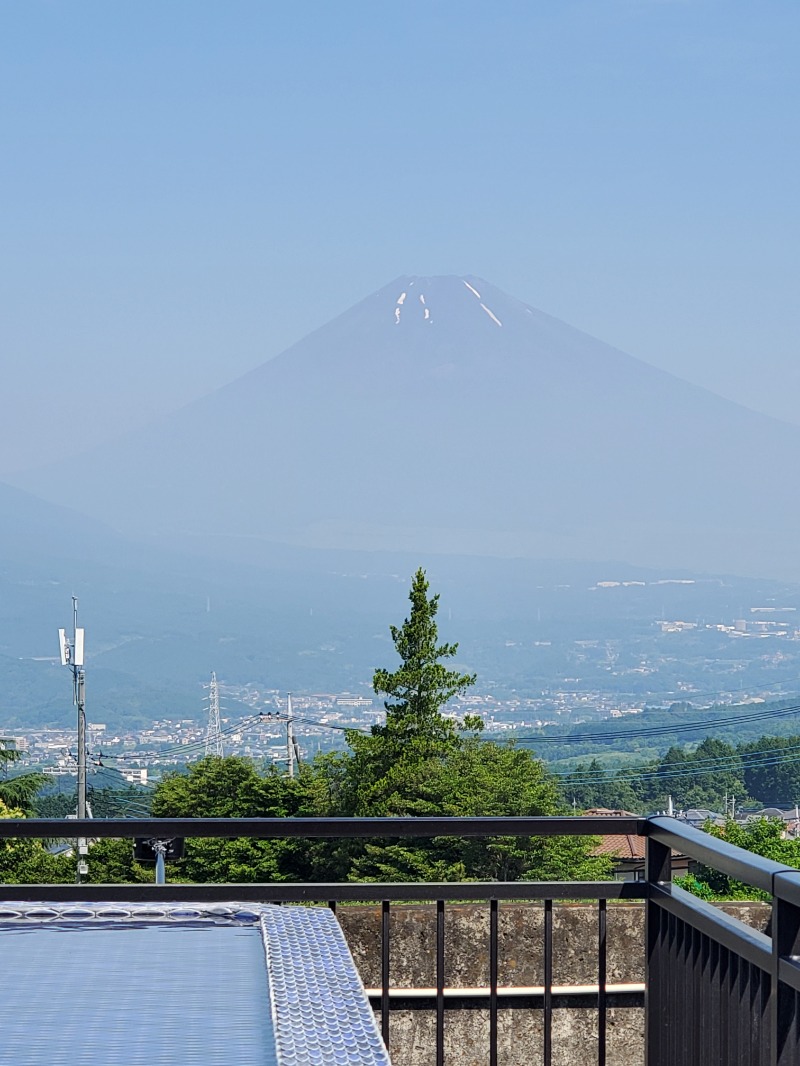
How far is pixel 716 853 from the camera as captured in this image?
168 cm

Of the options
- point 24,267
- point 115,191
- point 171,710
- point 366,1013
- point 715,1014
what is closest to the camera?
point 366,1013

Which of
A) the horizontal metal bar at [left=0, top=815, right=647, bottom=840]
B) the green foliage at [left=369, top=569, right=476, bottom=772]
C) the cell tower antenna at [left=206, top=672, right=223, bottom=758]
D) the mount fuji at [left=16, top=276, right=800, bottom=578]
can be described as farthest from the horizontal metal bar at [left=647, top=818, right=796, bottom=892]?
the mount fuji at [left=16, top=276, right=800, bottom=578]

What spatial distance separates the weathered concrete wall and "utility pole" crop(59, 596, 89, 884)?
17.4 metres

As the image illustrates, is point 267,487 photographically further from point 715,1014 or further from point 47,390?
point 715,1014

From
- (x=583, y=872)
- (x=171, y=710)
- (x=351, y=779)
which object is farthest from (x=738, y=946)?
(x=171, y=710)

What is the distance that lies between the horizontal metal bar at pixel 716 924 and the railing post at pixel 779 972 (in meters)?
0.03

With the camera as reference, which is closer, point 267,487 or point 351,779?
point 351,779

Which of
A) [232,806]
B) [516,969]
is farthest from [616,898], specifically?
[232,806]

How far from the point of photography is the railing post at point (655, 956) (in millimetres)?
2043

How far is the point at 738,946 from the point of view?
1579mm

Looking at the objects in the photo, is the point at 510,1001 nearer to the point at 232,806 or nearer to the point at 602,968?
the point at 602,968

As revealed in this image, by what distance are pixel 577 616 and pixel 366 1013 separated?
16874 centimetres


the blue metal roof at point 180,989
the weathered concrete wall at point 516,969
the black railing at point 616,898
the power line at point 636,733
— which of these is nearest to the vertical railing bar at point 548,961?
the black railing at point 616,898

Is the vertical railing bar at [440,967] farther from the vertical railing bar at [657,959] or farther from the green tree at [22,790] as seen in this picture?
the green tree at [22,790]
